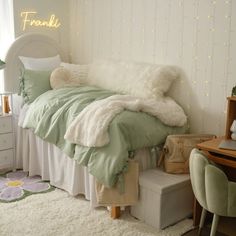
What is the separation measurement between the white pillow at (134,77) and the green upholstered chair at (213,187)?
41.3 inches

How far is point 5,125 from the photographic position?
3.32 meters

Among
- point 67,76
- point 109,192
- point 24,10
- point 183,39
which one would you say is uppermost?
point 24,10

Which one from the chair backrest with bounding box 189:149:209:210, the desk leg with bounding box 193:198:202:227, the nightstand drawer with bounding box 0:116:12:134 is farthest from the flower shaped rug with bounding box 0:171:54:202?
the chair backrest with bounding box 189:149:209:210

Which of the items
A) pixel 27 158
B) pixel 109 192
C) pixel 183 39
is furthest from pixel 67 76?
pixel 109 192

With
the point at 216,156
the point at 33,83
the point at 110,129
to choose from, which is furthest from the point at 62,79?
the point at 216,156

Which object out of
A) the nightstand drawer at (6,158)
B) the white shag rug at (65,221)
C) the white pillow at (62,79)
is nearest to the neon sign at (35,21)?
the white pillow at (62,79)

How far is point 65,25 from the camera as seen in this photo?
170 inches

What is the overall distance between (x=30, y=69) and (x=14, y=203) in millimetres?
1507

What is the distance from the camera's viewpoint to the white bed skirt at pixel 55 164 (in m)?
2.66

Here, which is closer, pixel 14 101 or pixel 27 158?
pixel 27 158

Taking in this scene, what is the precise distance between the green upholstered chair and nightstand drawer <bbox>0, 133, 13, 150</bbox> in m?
1.95

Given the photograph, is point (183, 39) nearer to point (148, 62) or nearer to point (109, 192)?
point (148, 62)

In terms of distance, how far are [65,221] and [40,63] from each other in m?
1.91

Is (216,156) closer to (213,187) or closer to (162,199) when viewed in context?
(213,187)
